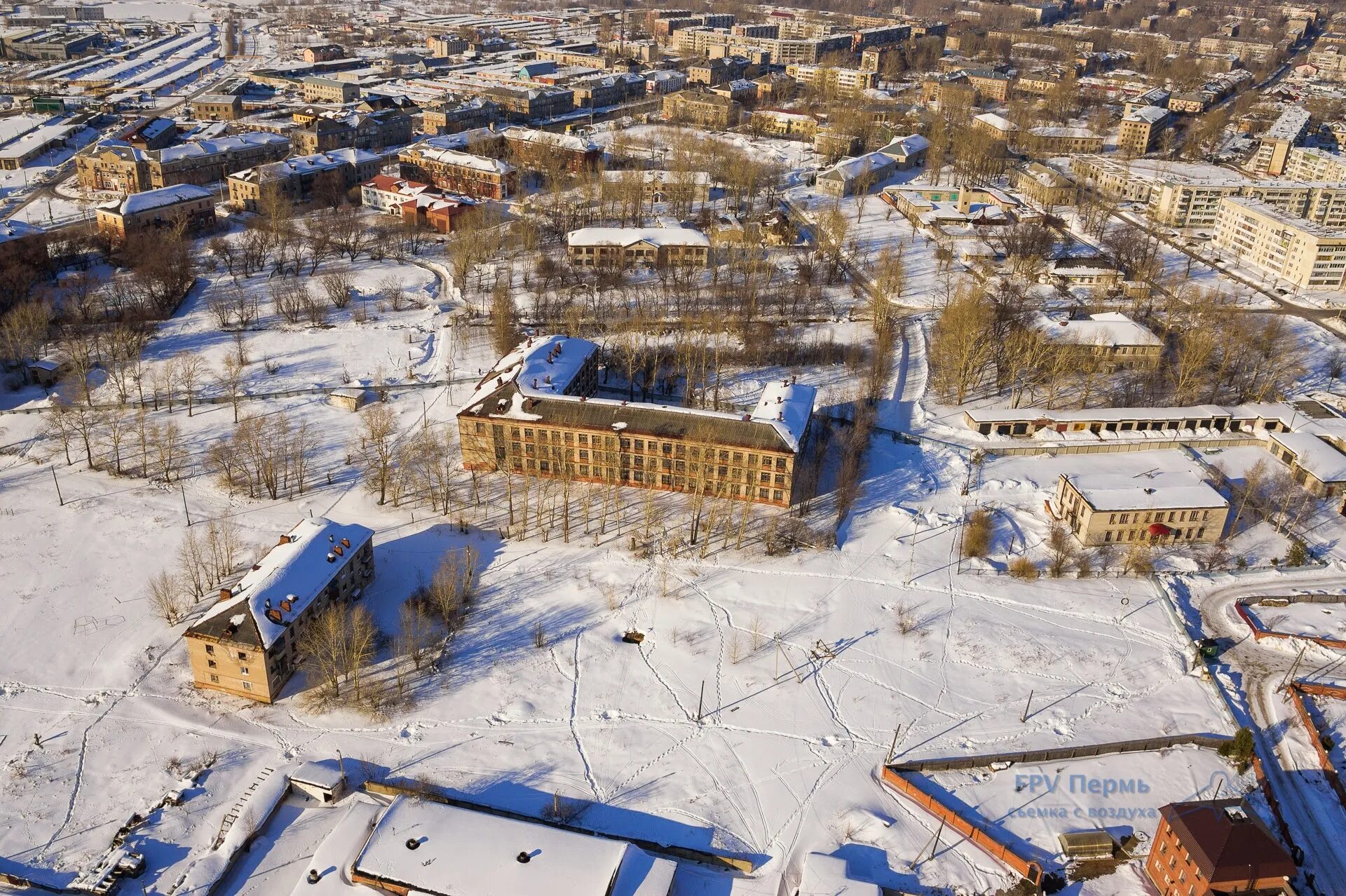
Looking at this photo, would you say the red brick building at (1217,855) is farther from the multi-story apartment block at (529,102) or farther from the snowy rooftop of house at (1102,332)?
the multi-story apartment block at (529,102)

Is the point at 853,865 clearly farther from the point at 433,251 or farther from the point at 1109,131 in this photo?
the point at 1109,131

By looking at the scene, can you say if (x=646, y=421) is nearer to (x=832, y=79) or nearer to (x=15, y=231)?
(x=15, y=231)

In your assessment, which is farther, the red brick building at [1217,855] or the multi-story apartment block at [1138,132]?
the multi-story apartment block at [1138,132]

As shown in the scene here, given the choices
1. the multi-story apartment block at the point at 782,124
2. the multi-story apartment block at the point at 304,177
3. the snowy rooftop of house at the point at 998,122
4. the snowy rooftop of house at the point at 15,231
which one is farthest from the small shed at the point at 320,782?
the snowy rooftop of house at the point at 998,122

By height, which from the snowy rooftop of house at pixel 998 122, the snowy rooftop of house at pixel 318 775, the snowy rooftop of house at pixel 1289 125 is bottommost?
the snowy rooftop of house at pixel 318 775

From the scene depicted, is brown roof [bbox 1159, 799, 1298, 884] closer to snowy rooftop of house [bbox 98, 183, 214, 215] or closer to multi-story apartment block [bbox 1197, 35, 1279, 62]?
snowy rooftop of house [bbox 98, 183, 214, 215]

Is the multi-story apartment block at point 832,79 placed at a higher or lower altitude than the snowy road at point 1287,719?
higher

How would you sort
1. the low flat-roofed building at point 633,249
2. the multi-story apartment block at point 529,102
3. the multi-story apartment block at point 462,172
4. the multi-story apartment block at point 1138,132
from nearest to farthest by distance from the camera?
1. the low flat-roofed building at point 633,249
2. the multi-story apartment block at point 462,172
3. the multi-story apartment block at point 1138,132
4. the multi-story apartment block at point 529,102

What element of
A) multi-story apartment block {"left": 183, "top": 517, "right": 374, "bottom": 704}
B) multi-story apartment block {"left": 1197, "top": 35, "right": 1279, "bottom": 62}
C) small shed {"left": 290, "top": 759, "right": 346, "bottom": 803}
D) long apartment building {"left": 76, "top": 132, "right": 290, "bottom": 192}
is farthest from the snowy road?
multi-story apartment block {"left": 1197, "top": 35, "right": 1279, "bottom": 62}
